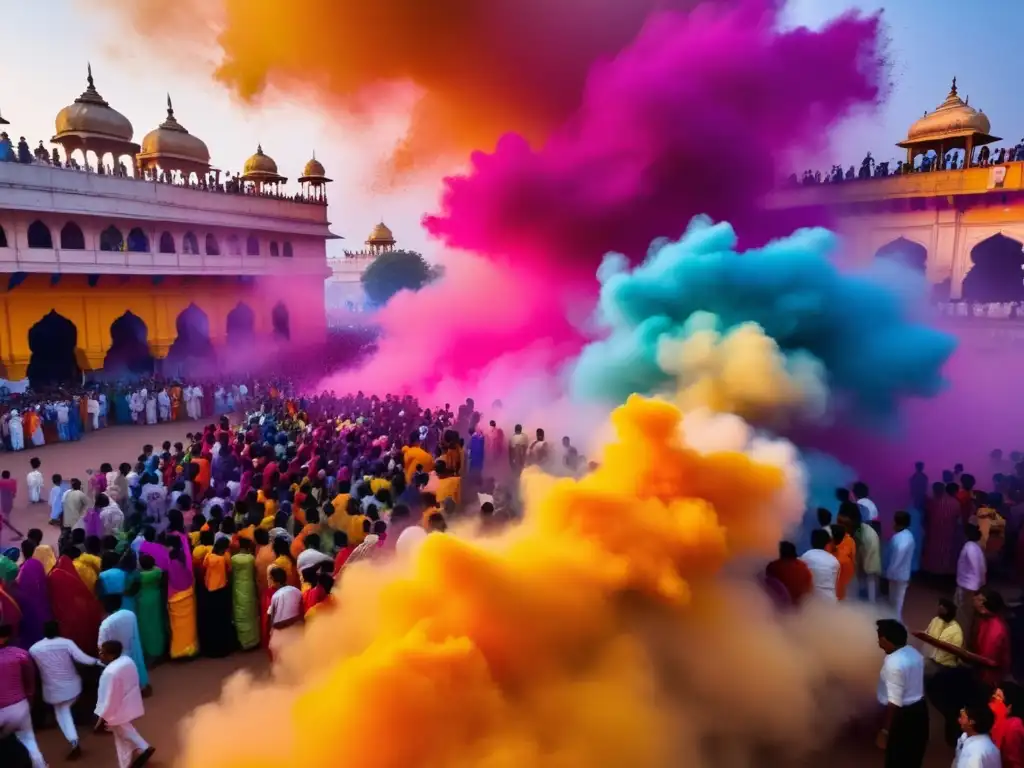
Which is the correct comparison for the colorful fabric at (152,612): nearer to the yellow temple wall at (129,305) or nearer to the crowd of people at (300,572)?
the crowd of people at (300,572)

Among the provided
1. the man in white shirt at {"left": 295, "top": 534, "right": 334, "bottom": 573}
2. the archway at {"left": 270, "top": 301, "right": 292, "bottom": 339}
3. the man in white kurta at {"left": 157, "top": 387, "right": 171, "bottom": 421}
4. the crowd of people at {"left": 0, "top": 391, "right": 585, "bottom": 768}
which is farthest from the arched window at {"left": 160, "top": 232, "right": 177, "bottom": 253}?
the man in white shirt at {"left": 295, "top": 534, "right": 334, "bottom": 573}

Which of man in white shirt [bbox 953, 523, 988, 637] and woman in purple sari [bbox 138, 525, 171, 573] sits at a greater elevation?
woman in purple sari [bbox 138, 525, 171, 573]

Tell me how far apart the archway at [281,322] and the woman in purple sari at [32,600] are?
2077 cm

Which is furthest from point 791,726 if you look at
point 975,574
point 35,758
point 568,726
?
point 35,758

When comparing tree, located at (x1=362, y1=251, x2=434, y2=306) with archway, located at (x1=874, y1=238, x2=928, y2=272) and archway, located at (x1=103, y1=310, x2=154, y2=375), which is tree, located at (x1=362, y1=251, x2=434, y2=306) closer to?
archway, located at (x1=103, y1=310, x2=154, y2=375)

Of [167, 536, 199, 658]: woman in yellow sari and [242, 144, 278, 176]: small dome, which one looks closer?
[167, 536, 199, 658]: woman in yellow sari

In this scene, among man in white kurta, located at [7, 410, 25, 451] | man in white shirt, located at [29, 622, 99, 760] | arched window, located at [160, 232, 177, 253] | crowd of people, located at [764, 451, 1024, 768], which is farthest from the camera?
arched window, located at [160, 232, 177, 253]

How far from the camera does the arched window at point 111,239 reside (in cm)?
1809

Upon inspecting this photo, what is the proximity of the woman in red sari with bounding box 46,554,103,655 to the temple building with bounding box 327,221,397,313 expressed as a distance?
45.1 metres

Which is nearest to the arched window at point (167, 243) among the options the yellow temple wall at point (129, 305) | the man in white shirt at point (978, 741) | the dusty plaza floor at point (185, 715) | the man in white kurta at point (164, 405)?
→ the yellow temple wall at point (129, 305)

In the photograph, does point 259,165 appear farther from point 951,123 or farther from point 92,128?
point 951,123

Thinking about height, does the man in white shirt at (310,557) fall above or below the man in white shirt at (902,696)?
above

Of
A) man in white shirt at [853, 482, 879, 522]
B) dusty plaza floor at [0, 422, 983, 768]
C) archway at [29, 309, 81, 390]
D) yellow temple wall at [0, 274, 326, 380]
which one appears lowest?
dusty plaza floor at [0, 422, 983, 768]

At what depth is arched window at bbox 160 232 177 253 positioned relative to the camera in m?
19.9
